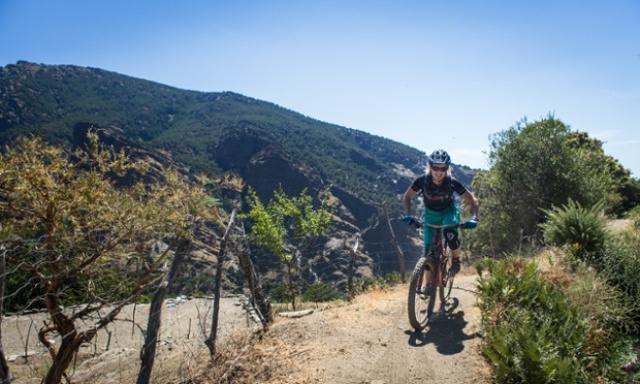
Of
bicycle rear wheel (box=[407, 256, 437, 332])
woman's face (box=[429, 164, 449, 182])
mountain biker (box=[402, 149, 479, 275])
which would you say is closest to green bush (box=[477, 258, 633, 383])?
bicycle rear wheel (box=[407, 256, 437, 332])

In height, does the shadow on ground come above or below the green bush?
below

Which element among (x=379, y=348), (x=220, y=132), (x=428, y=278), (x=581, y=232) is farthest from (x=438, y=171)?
(x=220, y=132)

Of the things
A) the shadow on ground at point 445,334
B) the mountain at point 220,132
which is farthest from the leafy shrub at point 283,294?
the mountain at point 220,132

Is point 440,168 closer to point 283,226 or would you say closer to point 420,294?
point 420,294

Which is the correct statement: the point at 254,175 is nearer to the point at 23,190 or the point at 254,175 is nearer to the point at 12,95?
the point at 12,95

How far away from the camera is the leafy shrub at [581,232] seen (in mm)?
6641

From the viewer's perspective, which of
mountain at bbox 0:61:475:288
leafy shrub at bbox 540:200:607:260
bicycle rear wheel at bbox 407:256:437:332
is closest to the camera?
bicycle rear wheel at bbox 407:256:437:332

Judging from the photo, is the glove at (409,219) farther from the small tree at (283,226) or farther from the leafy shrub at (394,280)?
the leafy shrub at (394,280)

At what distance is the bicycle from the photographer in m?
4.85

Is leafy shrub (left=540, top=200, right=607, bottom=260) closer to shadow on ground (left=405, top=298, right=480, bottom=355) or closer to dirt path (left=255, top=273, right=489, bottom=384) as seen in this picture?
dirt path (left=255, top=273, right=489, bottom=384)

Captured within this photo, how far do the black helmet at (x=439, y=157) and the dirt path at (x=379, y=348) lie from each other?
2.07m

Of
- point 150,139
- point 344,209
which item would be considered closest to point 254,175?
point 344,209

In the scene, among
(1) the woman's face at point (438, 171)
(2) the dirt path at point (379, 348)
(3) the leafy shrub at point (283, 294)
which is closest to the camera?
(2) the dirt path at point (379, 348)

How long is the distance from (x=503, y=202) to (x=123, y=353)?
1625 centimetres
